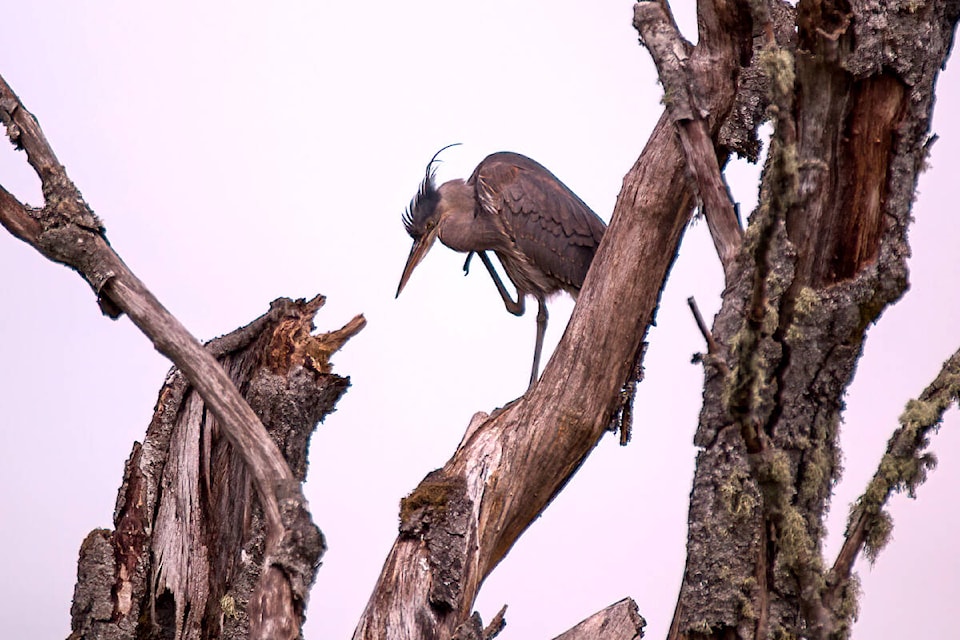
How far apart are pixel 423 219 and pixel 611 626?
2454mm

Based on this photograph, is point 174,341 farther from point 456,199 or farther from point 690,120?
point 456,199

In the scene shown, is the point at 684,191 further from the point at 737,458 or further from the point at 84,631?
the point at 84,631

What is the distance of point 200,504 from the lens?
3355 millimetres

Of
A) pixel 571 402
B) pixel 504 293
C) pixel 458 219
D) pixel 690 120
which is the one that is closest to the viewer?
pixel 690 120

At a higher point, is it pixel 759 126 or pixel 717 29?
pixel 717 29

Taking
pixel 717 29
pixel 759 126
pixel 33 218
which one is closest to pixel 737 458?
pixel 759 126

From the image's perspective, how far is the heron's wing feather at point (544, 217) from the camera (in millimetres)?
4625

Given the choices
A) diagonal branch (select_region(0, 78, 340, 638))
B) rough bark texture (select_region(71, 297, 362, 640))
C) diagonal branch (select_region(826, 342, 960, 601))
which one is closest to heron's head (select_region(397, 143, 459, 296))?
rough bark texture (select_region(71, 297, 362, 640))

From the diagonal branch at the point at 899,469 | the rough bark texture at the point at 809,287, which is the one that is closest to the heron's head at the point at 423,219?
the rough bark texture at the point at 809,287

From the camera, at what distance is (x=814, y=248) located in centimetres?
242

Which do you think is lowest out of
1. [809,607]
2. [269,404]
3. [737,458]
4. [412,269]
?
[809,607]

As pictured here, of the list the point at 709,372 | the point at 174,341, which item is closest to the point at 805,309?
the point at 709,372

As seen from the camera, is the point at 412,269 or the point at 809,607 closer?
the point at 809,607

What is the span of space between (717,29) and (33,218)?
7.15ft
